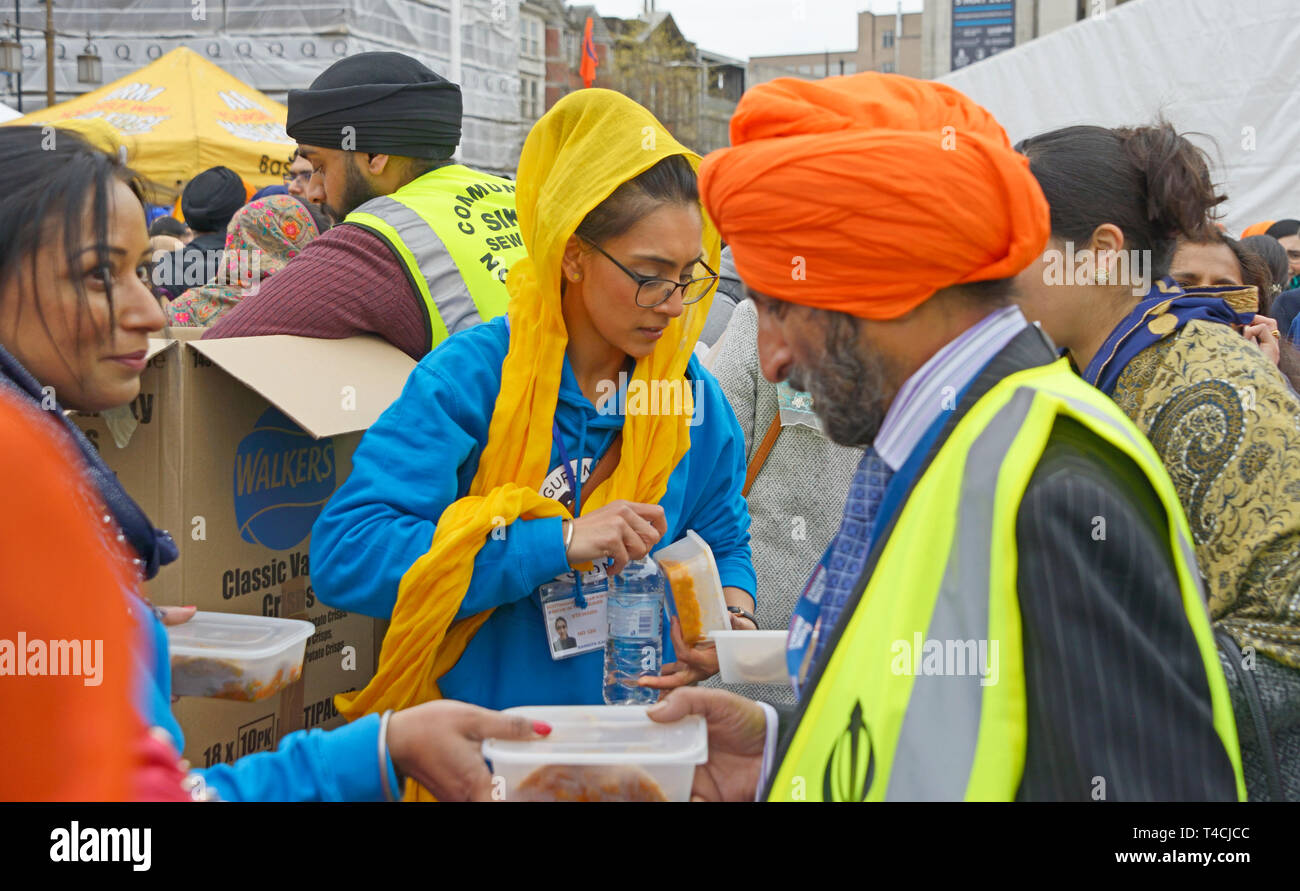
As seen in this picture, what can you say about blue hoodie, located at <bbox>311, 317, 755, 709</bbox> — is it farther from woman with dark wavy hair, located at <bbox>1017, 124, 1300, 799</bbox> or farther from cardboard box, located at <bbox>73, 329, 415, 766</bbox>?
woman with dark wavy hair, located at <bbox>1017, 124, 1300, 799</bbox>

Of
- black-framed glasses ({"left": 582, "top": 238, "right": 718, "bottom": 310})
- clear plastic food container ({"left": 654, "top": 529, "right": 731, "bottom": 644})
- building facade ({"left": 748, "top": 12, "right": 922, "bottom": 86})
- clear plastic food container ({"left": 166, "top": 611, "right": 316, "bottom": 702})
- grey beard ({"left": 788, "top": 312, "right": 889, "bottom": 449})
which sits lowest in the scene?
clear plastic food container ({"left": 166, "top": 611, "right": 316, "bottom": 702})

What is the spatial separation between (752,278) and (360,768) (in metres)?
0.95

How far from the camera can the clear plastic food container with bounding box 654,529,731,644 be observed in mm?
2389

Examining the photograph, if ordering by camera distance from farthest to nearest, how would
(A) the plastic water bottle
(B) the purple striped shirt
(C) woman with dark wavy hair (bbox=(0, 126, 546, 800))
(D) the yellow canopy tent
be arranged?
(D) the yellow canopy tent → (A) the plastic water bottle → (B) the purple striped shirt → (C) woman with dark wavy hair (bbox=(0, 126, 546, 800))

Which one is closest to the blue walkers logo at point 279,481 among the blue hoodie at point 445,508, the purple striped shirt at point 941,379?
the blue hoodie at point 445,508

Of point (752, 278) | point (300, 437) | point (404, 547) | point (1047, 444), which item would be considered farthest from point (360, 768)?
point (300, 437)

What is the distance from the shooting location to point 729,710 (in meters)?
1.82

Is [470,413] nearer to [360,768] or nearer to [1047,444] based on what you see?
[360,768]

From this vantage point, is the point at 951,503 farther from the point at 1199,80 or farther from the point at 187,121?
the point at 187,121

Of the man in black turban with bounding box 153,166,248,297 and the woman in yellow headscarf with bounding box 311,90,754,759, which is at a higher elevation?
the man in black turban with bounding box 153,166,248,297

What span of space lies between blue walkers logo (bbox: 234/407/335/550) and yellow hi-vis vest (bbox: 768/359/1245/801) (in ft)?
6.18

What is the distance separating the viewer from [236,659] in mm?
2156

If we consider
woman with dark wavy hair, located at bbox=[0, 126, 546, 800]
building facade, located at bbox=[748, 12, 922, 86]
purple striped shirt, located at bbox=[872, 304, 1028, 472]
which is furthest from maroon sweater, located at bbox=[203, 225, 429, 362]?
building facade, located at bbox=[748, 12, 922, 86]

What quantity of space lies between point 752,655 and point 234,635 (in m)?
1.15
